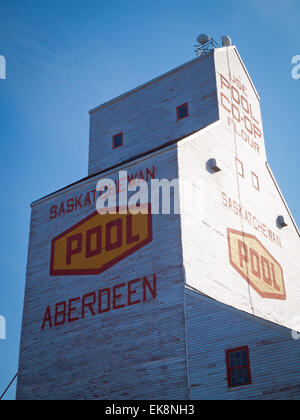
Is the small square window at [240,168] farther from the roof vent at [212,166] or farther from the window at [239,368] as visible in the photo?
the window at [239,368]

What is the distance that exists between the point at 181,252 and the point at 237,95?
15135 mm

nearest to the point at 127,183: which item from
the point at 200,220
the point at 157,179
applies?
the point at 157,179

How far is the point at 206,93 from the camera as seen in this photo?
38.8 meters

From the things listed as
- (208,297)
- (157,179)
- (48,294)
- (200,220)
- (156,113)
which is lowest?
(208,297)

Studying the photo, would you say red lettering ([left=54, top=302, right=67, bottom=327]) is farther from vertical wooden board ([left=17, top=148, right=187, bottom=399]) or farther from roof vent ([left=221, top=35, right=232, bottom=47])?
roof vent ([left=221, top=35, right=232, bottom=47])

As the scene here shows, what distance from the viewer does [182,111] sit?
129ft

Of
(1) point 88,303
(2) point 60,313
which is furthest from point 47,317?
(1) point 88,303

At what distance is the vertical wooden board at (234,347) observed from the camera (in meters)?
25.0

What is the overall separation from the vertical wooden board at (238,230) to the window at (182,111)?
7.59ft

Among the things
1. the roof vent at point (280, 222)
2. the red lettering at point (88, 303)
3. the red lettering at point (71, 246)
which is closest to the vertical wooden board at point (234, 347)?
the red lettering at point (88, 303)

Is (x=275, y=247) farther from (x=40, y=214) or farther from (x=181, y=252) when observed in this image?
(x=40, y=214)

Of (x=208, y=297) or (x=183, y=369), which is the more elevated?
(x=208, y=297)

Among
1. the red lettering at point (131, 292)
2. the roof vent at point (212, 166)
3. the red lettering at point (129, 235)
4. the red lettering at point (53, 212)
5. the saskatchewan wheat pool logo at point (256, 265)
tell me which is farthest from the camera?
the red lettering at point (53, 212)

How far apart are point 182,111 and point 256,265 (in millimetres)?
10577
